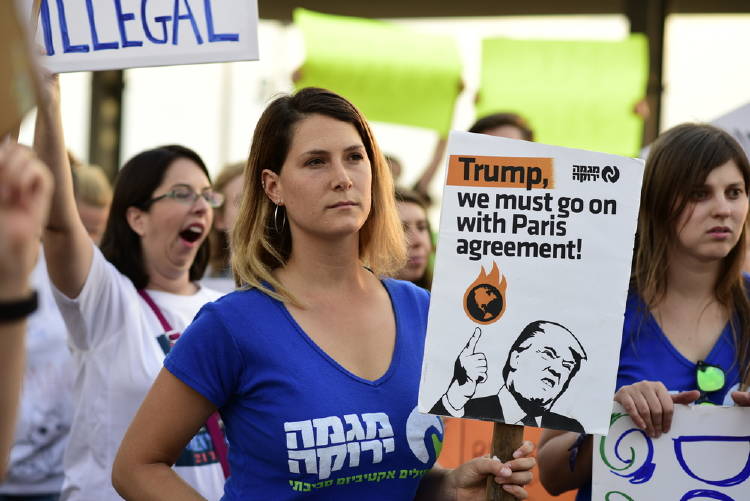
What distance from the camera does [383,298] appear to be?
2344 millimetres

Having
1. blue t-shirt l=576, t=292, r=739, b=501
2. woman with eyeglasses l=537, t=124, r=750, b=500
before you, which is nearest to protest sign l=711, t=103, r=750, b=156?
woman with eyeglasses l=537, t=124, r=750, b=500

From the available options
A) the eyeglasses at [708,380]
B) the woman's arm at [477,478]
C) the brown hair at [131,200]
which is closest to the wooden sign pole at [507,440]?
the woman's arm at [477,478]

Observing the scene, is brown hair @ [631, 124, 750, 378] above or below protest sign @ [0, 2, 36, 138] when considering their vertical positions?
below

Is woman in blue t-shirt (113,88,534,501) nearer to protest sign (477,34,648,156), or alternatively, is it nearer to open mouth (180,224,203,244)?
open mouth (180,224,203,244)

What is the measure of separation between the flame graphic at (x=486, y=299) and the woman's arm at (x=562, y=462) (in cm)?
55

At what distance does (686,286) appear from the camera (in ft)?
8.19

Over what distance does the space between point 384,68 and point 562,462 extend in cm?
238

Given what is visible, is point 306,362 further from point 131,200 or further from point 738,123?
point 738,123

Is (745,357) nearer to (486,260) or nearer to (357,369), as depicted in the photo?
(486,260)

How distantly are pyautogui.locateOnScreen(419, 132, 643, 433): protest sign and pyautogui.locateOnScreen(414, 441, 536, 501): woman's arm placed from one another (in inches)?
3.2

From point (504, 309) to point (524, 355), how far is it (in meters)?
0.10

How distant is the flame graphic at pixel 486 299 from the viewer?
2.02m

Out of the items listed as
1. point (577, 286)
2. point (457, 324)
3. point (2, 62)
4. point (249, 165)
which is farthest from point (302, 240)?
point (2, 62)

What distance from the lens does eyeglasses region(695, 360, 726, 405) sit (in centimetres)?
232
